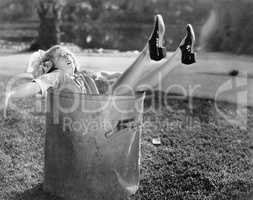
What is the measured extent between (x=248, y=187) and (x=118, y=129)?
42.3 inches

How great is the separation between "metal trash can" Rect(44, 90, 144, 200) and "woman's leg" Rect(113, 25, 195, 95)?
12 centimetres

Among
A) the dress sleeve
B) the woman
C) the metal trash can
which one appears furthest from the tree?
the metal trash can

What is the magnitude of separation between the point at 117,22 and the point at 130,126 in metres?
5.70

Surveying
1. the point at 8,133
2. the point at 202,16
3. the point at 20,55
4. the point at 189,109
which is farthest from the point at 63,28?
the point at 8,133

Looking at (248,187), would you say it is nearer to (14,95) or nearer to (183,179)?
(183,179)

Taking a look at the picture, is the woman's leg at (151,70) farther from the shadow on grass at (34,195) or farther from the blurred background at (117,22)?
the blurred background at (117,22)

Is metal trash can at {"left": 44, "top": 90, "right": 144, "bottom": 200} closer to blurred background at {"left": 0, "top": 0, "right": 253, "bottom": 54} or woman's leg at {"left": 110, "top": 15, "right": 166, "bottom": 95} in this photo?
woman's leg at {"left": 110, "top": 15, "right": 166, "bottom": 95}

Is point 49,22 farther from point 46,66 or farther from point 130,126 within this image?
point 130,126

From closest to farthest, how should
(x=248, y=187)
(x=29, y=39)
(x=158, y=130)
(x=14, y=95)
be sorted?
1. (x=14, y=95)
2. (x=248, y=187)
3. (x=158, y=130)
4. (x=29, y=39)

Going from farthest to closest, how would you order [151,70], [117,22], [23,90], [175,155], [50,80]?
[117,22] → [175,155] → [151,70] → [50,80] → [23,90]

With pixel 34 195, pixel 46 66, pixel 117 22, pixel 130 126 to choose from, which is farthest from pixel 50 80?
pixel 117 22

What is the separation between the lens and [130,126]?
2.45 metres

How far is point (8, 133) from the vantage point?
374 centimetres

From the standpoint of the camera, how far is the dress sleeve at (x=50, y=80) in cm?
243
